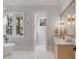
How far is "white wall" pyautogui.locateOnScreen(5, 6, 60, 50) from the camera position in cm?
1024

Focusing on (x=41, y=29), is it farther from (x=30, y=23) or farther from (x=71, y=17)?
(x=71, y=17)

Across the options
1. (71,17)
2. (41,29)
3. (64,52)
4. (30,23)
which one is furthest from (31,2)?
(64,52)

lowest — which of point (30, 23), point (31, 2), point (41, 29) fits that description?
point (41, 29)

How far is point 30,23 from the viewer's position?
1034 centimetres

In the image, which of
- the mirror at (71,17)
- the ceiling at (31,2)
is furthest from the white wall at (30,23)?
the mirror at (71,17)

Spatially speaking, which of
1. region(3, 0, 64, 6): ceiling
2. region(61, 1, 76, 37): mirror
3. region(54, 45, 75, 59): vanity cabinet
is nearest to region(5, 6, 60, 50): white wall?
region(3, 0, 64, 6): ceiling

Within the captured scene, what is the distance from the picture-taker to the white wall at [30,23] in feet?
33.6

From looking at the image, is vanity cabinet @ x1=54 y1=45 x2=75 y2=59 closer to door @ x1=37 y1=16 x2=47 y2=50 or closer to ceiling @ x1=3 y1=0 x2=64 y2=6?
ceiling @ x1=3 y1=0 x2=64 y2=6

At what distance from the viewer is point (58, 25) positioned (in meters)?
10.1

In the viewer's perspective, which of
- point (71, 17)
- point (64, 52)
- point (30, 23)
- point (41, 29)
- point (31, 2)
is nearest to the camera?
point (64, 52)

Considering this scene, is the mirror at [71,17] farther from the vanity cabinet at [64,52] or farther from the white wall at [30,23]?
the white wall at [30,23]

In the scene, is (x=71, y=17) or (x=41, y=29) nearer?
(x=71, y=17)

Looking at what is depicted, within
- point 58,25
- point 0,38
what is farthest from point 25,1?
point 0,38

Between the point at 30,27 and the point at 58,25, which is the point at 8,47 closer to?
the point at 30,27
